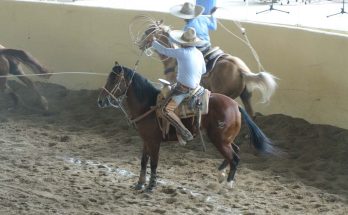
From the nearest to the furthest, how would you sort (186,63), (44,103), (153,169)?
1. (186,63)
2. (153,169)
3. (44,103)

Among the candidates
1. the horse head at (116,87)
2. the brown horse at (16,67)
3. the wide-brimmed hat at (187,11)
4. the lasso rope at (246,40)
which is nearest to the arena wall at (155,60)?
the lasso rope at (246,40)

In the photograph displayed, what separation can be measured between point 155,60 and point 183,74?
3.90 meters

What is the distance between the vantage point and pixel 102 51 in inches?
424

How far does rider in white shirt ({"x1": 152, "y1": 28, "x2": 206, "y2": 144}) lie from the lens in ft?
21.1

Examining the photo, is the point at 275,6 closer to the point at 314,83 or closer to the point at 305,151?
the point at 314,83

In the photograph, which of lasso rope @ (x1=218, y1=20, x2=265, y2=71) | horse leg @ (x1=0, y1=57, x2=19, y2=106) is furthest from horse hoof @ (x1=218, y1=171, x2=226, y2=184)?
horse leg @ (x1=0, y1=57, x2=19, y2=106)

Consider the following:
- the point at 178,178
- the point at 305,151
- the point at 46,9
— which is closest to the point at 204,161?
the point at 178,178

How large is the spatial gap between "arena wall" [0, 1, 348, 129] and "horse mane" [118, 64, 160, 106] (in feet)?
9.25

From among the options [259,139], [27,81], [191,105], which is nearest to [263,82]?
[259,139]

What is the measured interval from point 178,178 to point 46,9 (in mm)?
5166

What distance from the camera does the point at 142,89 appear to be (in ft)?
21.8

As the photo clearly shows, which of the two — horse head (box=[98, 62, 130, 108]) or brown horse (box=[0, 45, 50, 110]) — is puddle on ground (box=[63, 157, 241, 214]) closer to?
horse head (box=[98, 62, 130, 108])

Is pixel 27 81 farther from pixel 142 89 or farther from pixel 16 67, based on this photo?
pixel 142 89

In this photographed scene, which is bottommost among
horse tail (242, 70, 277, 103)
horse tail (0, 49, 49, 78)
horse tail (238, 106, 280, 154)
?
horse tail (0, 49, 49, 78)
